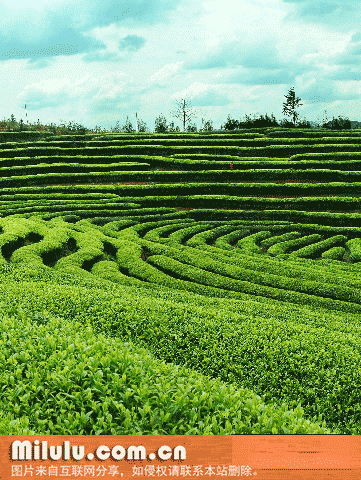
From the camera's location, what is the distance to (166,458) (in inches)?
140

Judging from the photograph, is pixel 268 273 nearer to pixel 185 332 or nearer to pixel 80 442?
pixel 185 332

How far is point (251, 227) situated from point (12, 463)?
1916 cm

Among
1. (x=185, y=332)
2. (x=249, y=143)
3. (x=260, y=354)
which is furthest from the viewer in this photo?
(x=249, y=143)

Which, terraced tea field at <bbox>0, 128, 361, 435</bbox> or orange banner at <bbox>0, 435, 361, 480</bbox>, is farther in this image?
terraced tea field at <bbox>0, 128, 361, 435</bbox>

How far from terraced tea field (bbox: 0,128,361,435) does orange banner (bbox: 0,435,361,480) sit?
30 centimetres

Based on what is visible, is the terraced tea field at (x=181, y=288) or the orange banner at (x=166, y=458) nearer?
the orange banner at (x=166, y=458)

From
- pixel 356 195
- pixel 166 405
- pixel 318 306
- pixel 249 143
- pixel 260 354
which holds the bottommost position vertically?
pixel 318 306

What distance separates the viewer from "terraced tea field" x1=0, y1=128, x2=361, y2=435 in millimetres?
4477

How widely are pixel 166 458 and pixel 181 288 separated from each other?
985 cm

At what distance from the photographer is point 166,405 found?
437 cm

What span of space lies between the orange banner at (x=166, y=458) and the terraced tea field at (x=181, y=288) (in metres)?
0.30

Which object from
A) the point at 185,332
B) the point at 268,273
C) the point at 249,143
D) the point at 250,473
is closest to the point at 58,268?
the point at 268,273

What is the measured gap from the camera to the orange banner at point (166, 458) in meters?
3.52

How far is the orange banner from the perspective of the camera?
3523 mm
